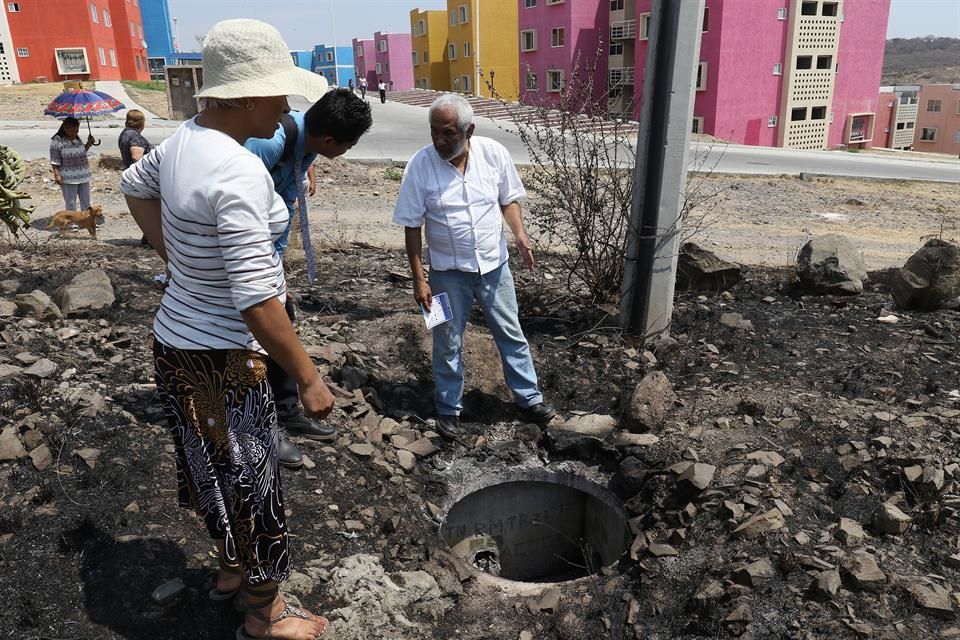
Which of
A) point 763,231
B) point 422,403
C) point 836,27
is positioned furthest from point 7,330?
point 836,27

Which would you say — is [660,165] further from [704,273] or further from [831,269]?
[831,269]

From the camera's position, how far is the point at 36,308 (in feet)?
14.9

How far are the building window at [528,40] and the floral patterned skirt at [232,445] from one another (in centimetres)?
4072

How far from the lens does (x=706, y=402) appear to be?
161 inches

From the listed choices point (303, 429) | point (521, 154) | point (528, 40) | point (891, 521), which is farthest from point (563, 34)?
point (891, 521)

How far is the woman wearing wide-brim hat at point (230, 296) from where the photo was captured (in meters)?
1.79

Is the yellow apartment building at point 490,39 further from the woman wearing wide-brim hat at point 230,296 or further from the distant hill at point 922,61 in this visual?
the distant hill at point 922,61

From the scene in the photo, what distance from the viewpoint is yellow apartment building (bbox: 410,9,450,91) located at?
167 ft

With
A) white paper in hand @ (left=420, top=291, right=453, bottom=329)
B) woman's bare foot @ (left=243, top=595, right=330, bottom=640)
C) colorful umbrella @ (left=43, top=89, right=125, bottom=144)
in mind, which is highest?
colorful umbrella @ (left=43, top=89, right=125, bottom=144)

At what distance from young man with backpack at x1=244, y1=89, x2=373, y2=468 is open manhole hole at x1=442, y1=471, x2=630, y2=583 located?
96 centimetres

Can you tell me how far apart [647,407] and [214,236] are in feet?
8.84

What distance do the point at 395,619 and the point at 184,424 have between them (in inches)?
44.6

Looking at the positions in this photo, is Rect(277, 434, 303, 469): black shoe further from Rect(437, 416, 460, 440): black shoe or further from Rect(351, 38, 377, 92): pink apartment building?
Rect(351, 38, 377, 92): pink apartment building

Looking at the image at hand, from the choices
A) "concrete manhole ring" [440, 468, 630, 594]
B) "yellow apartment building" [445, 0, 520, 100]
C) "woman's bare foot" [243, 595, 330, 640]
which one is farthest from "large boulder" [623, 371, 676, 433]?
"yellow apartment building" [445, 0, 520, 100]
